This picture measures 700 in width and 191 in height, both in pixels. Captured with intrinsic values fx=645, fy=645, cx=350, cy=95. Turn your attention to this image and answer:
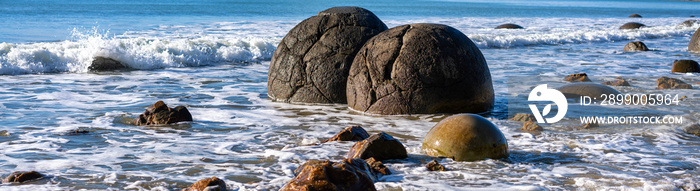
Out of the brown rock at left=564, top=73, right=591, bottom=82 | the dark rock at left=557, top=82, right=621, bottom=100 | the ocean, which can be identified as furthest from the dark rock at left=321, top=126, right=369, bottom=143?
the brown rock at left=564, top=73, right=591, bottom=82

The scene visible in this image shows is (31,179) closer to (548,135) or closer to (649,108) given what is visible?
(548,135)

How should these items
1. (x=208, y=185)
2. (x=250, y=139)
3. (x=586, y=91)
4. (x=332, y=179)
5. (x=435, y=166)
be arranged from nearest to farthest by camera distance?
(x=332, y=179), (x=208, y=185), (x=435, y=166), (x=250, y=139), (x=586, y=91)

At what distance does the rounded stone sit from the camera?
200 inches

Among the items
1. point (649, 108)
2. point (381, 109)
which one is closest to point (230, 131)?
point (381, 109)

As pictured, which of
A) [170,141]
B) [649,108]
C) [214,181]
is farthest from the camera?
[649,108]

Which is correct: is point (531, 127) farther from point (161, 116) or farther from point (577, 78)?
point (577, 78)

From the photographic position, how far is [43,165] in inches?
195

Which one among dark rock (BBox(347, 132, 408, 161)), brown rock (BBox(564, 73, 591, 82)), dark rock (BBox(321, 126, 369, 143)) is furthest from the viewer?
brown rock (BBox(564, 73, 591, 82))

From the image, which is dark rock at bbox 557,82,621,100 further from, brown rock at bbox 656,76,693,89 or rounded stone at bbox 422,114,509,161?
rounded stone at bbox 422,114,509,161

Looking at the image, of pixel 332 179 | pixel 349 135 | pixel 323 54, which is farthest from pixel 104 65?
pixel 332 179

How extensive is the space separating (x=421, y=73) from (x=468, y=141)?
1.69 metres

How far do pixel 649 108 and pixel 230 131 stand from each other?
5.02 meters

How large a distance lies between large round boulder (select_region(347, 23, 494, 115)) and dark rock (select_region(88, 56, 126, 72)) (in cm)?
741

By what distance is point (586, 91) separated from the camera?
28.5ft
